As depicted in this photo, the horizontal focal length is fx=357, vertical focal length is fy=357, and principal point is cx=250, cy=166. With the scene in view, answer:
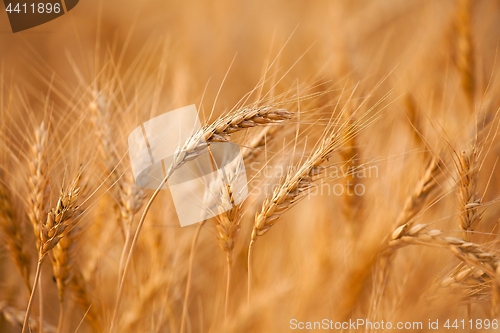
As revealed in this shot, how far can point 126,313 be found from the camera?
854 millimetres

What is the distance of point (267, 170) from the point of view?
0.87m

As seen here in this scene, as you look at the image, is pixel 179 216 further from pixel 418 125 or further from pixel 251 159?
pixel 418 125

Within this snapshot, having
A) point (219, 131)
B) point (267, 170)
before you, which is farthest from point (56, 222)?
point (267, 170)

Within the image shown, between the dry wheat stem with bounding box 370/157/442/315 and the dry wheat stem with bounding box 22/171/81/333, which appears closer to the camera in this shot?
the dry wheat stem with bounding box 22/171/81/333

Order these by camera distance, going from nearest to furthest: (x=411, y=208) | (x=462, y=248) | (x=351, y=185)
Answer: (x=462, y=248) → (x=411, y=208) → (x=351, y=185)

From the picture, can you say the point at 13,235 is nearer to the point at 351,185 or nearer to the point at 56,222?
the point at 56,222

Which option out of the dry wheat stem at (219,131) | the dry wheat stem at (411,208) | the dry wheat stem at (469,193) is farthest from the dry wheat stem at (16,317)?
the dry wheat stem at (469,193)

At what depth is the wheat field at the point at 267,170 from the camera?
2.39 feet

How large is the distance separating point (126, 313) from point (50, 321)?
215mm

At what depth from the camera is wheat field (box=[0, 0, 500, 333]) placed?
2.39 feet

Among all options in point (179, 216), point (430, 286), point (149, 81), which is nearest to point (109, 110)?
point (149, 81)

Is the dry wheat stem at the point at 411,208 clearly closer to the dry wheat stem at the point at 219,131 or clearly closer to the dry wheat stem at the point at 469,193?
the dry wheat stem at the point at 469,193

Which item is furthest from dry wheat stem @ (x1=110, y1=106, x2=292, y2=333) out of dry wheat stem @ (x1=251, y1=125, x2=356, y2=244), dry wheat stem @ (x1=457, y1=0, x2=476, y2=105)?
dry wheat stem @ (x1=457, y1=0, x2=476, y2=105)

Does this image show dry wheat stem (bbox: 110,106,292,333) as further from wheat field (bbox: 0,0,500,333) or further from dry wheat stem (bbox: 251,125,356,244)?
dry wheat stem (bbox: 251,125,356,244)
